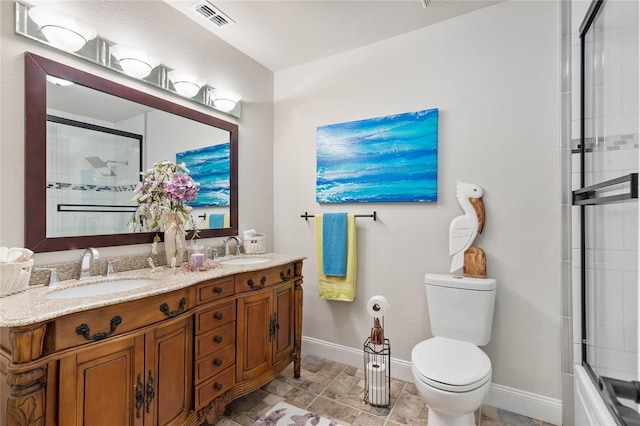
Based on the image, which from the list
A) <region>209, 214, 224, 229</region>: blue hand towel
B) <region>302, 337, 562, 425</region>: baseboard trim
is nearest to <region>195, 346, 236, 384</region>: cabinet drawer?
<region>209, 214, 224, 229</region>: blue hand towel

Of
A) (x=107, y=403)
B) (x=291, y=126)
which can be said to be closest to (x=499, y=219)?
(x=291, y=126)

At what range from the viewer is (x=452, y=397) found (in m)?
1.36

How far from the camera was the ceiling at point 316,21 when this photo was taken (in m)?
1.90

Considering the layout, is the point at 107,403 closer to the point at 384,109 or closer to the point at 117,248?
the point at 117,248

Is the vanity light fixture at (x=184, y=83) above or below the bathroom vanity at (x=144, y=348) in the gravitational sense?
above

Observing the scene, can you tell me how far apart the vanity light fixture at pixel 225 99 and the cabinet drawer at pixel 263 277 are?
4.22ft

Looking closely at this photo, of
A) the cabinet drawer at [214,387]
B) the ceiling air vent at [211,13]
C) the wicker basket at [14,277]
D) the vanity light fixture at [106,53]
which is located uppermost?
the ceiling air vent at [211,13]

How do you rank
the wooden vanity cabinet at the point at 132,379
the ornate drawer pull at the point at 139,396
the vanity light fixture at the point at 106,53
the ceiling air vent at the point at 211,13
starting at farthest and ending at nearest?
the ceiling air vent at the point at 211,13, the vanity light fixture at the point at 106,53, the ornate drawer pull at the point at 139,396, the wooden vanity cabinet at the point at 132,379

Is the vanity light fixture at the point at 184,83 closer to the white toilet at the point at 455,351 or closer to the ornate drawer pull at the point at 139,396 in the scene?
the ornate drawer pull at the point at 139,396

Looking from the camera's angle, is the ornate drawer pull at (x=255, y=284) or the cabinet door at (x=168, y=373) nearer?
the cabinet door at (x=168, y=373)

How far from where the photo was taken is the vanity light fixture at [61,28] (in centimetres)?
133

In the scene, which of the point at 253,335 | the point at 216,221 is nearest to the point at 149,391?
the point at 253,335

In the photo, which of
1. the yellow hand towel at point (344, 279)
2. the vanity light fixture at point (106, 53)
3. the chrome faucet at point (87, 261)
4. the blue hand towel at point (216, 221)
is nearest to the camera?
the vanity light fixture at point (106, 53)

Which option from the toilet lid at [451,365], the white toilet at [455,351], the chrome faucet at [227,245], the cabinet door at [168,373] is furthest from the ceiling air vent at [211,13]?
the toilet lid at [451,365]
